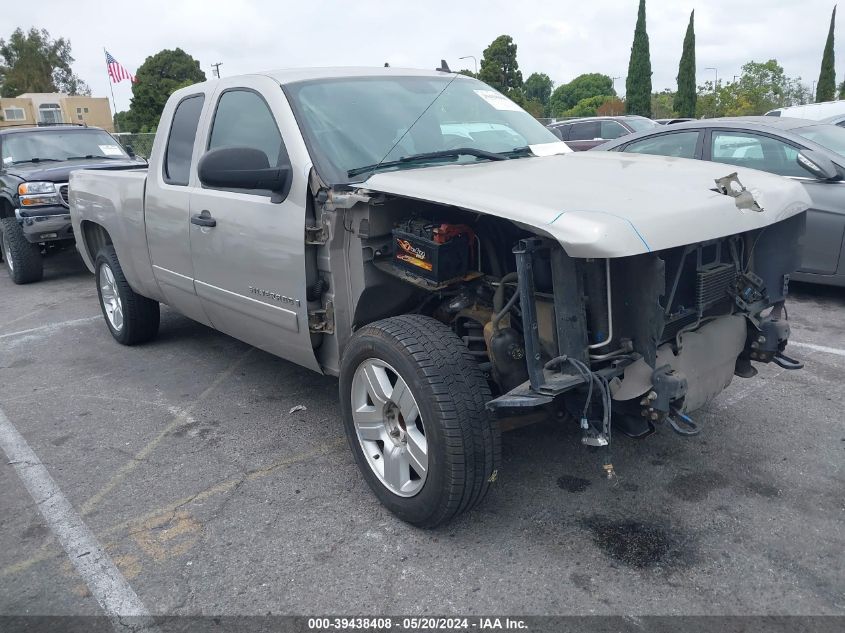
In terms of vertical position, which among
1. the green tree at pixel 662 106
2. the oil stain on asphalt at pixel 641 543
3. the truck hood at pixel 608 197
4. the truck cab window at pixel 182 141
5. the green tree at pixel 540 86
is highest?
the green tree at pixel 540 86

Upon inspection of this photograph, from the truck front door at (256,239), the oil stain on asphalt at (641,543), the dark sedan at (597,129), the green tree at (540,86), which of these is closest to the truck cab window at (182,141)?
the truck front door at (256,239)

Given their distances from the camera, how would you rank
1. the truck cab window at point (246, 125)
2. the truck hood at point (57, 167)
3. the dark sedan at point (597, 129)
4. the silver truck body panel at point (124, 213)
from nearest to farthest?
1. the truck cab window at point (246, 125)
2. the silver truck body panel at point (124, 213)
3. the truck hood at point (57, 167)
4. the dark sedan at point (597, 129)

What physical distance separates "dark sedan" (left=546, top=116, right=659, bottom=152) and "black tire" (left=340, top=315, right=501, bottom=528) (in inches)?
451

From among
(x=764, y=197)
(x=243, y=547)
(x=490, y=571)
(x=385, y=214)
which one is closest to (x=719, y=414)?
(x=764, y=197)

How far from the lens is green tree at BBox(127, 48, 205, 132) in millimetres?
45094

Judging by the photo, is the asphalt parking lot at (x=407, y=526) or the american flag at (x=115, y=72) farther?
the american flag at (x=115, y=72)

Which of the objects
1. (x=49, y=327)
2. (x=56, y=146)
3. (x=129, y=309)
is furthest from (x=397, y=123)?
(x=56, y=146)

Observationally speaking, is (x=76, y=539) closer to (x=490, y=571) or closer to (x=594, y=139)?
(x=490, y=571)

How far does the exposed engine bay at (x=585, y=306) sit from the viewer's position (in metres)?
2.52

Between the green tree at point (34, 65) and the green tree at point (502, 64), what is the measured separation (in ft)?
142

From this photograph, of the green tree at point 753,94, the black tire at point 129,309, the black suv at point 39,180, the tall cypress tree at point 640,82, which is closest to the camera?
the black tire at point 129,309

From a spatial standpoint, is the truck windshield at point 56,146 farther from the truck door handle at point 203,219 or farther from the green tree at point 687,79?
the green tree at point 687,79

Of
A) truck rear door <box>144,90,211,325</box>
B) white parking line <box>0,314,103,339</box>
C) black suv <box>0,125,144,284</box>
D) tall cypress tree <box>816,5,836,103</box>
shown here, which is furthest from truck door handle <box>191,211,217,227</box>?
tall cypress tree <box>816,5,836,103</box>

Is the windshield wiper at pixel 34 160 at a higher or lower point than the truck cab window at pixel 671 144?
higher
